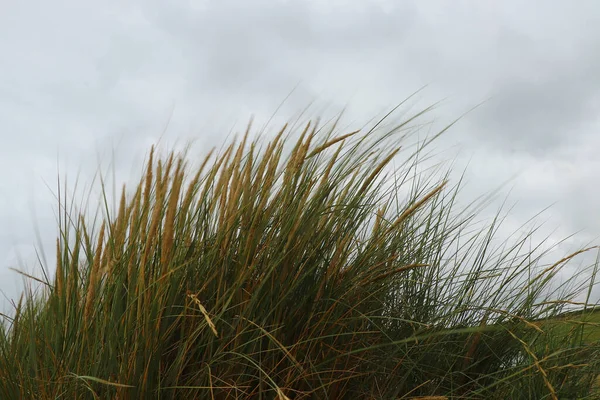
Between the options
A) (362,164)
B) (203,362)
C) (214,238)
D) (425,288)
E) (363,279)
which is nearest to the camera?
(203,362)

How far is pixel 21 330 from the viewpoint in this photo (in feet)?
6.51

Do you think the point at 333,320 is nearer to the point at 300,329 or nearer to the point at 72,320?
the point at 300,329

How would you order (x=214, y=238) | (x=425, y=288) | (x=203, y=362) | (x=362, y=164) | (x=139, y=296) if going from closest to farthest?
(x=139, y=296), (x=203, y=362), (x=214, y=238), (x=362, y=164), (x=425, y=288)

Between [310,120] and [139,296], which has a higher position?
[310,120]

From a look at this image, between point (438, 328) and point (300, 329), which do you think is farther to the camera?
point (438, 328)

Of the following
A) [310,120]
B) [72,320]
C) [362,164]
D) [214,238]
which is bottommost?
[72,320]

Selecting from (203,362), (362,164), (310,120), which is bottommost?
(203,362)

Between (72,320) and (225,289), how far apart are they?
1.42 feet

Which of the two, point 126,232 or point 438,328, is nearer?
point 126,232

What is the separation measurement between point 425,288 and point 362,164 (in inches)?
22.0

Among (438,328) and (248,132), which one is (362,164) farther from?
(438,328)

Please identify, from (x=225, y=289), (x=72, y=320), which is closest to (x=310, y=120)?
(x=225, y=289)

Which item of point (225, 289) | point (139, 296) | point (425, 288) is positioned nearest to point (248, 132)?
point (225, 289)

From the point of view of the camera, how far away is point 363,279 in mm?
1840
